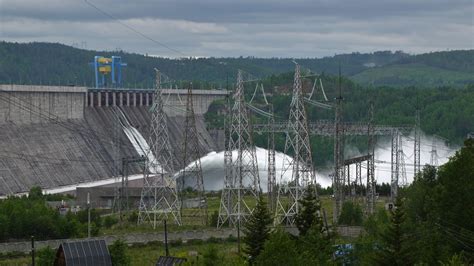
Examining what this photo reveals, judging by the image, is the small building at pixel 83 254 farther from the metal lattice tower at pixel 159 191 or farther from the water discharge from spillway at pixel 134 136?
the water discharge from spillway at pixel 134 136

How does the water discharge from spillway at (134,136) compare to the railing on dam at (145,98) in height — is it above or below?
below

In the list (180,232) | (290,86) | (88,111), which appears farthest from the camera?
(290,86)

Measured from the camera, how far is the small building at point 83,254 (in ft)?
130

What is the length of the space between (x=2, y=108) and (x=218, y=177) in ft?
96.5

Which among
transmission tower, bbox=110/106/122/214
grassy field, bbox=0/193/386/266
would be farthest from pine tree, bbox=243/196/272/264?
transmission tower, bbox=110/106/122/214

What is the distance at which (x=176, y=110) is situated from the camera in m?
141

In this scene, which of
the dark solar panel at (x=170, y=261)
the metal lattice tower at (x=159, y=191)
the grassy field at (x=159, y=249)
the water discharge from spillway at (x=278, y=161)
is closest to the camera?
the dark solar panel at (x=170, y=261)

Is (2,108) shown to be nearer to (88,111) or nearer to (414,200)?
(88,111)

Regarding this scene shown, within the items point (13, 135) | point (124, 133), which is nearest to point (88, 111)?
point (124, 133)

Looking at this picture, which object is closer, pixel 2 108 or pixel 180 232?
pixel 180 232

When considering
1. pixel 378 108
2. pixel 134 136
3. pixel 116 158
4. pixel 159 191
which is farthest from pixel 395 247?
pixel 378 108

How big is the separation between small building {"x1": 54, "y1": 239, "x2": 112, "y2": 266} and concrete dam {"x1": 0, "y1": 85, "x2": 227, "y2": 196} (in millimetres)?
45464

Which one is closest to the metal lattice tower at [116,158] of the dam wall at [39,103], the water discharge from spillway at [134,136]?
the water discharge from spillway at [134,136]

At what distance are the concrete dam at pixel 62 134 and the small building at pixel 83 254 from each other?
45.5m
